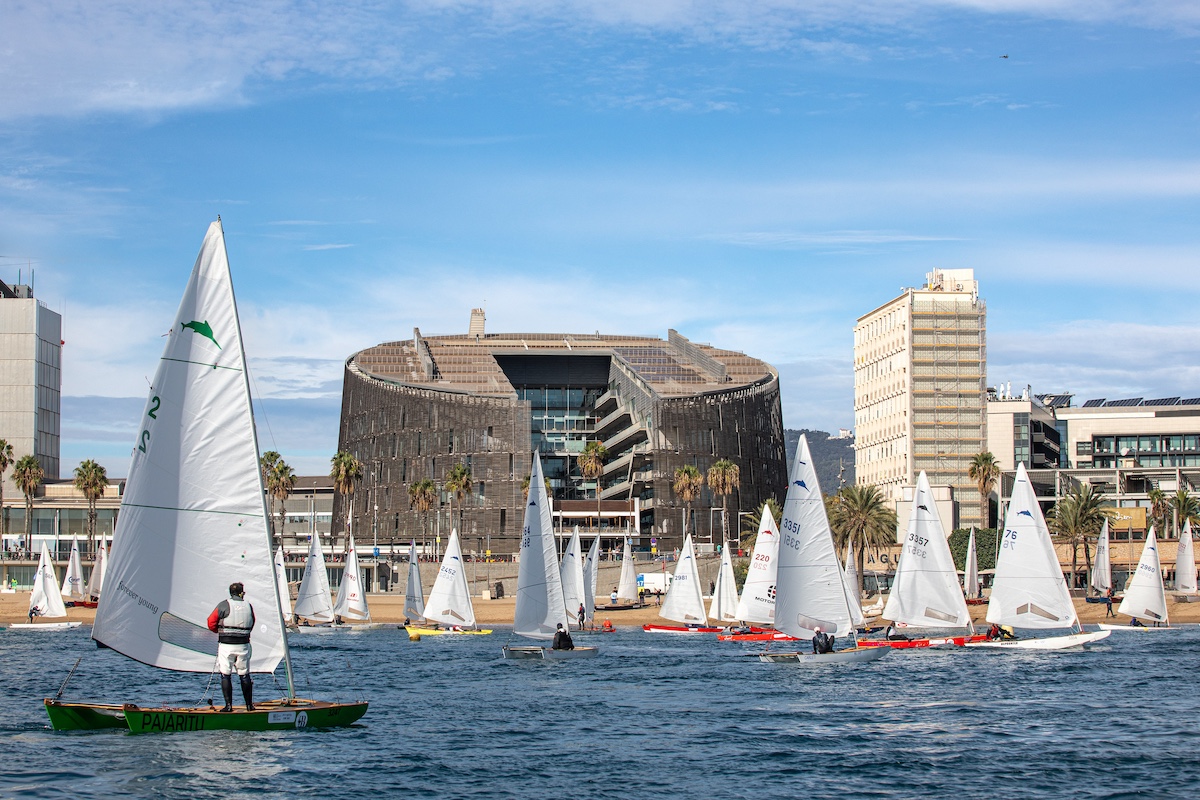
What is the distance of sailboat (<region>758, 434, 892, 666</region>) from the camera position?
52562 millimetres

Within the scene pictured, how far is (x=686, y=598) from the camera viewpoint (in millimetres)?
84938

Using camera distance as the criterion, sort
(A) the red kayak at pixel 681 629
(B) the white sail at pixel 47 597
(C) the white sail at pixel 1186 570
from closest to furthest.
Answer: (A) the red kayak at pixel 681 629 < (B) the white sail at pixel 47 597 < (C) the white sail at pixel 1186 570

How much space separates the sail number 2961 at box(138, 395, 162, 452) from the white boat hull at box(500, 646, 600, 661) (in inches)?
1312

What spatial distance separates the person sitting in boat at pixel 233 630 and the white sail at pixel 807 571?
27.9m

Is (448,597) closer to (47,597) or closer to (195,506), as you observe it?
(47,597)

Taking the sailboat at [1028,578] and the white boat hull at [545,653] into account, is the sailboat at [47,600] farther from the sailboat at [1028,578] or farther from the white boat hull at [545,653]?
the sailboat at [1028,578]

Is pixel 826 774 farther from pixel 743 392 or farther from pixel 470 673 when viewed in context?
pixel 743 392

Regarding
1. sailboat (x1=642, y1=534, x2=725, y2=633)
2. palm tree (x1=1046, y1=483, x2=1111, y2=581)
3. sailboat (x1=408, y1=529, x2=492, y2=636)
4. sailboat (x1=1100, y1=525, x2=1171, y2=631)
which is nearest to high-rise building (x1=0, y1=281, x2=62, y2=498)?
sailboat (x1=408, y1=529, x2=492, y2=636)

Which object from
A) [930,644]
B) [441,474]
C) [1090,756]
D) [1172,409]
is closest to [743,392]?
[441,474]

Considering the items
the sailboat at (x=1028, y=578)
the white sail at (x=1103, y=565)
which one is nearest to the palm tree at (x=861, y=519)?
the white sail at (x=1103, y=565)

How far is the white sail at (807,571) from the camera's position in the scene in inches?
2069

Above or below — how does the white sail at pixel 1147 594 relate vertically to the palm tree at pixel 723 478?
below

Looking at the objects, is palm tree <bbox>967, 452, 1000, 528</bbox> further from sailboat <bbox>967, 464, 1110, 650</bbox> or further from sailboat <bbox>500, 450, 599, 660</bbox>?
sailboat <bbox>500, 450, 599, 660</bbox>

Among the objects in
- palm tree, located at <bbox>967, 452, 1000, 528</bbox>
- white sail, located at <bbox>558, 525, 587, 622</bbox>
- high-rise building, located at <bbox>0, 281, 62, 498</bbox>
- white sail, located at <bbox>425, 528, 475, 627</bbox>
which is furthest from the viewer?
high-rise building, located at <bbox>0, 281, 62, 498</bbox>
